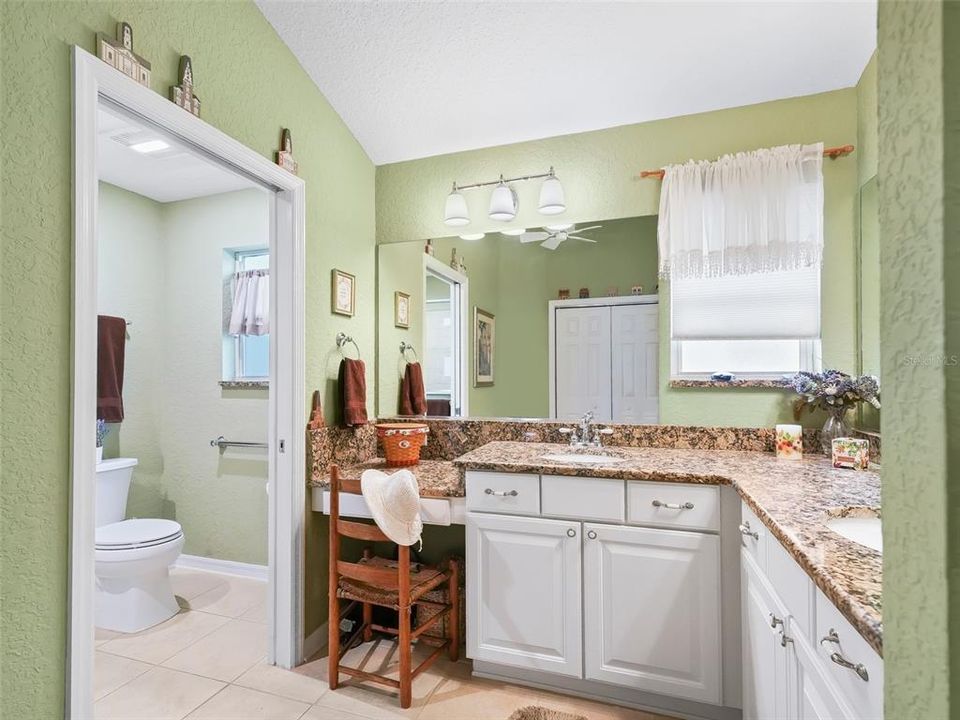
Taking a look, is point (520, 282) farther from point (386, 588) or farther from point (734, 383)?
point (386, 588)

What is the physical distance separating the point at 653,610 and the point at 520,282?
1518 millimetres

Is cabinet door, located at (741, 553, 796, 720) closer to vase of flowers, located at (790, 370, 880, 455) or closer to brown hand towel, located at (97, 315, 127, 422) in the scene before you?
vase of flowers, located at (790, 370, 880, 455)

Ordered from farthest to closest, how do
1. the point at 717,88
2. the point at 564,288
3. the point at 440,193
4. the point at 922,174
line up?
the point at 440,193, the point at 564,288, the point at 717,88, the point at 922,174

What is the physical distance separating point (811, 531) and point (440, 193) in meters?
2.20

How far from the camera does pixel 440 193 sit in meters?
2.71

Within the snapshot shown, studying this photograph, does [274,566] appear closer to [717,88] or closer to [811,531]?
[811,531]

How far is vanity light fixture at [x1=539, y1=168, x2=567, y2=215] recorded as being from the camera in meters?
2.41

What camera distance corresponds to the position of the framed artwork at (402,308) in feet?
9.21

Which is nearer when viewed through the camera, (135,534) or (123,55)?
(123,55)

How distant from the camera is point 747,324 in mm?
2240

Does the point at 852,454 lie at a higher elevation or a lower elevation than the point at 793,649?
higher

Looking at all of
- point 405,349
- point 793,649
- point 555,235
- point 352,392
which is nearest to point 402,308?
point 405,349

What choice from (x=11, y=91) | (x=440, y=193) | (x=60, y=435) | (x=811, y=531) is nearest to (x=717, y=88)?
(x=440, y=193)

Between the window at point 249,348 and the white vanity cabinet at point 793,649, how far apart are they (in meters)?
2.75
